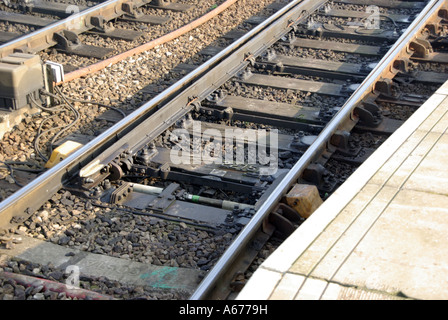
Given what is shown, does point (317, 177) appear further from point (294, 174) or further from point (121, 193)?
point (121, 193)

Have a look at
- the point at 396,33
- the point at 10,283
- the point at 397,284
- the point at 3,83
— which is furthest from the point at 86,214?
the point at 396,33

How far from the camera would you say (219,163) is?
6.21 metres

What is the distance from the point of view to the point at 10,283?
168 inches

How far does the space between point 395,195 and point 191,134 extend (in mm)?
3021

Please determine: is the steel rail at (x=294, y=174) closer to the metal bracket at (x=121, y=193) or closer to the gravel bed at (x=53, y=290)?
the gravel bed at (x=53, y=290)

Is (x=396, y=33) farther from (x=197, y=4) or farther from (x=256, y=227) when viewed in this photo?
(x=256, y=227)

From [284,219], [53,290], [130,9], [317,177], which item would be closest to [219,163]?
[317,177]

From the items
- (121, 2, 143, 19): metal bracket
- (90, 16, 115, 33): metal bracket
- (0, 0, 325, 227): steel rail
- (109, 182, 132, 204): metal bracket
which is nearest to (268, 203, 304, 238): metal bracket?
(109, 182, 132, 204): metal bracket

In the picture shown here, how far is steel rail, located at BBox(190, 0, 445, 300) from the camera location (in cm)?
421

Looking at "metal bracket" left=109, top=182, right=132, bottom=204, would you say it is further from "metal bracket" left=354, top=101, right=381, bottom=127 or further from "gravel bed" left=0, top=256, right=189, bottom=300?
"metal bracket" left=354, top=101, right=381, bottom=127

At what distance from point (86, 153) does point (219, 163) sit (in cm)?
122

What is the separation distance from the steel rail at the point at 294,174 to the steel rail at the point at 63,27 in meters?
4.47

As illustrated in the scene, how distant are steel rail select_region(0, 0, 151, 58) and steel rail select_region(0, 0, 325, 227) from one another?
→ 2.62 metres

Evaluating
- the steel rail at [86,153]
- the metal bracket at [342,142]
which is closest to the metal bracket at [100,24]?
the steel rail at [86,153]
